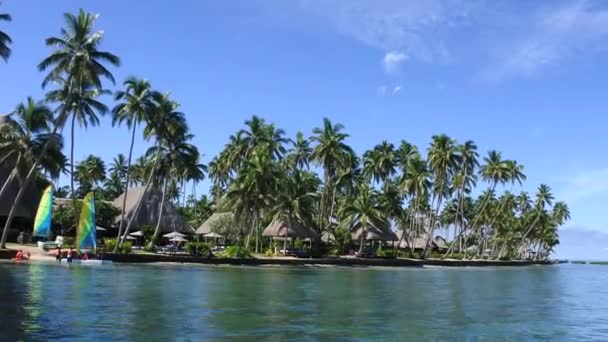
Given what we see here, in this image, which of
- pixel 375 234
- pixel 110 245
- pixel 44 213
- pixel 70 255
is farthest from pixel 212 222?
pixel 70 255

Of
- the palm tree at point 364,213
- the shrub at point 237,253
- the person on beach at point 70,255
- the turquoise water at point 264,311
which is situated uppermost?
the palm tree at point 364,213

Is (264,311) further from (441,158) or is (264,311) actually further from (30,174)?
(441,158)

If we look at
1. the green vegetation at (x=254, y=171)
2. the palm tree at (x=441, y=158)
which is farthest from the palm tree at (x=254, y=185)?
the palm tree at (x=441, y=158)

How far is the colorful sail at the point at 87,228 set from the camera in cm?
4844

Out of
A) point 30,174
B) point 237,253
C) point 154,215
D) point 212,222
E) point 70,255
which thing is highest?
point 30,174

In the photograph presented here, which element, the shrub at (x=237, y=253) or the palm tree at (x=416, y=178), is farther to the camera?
the palm tree at (x=416, y=178)

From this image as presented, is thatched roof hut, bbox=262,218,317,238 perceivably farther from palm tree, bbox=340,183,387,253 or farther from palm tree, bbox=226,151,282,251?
palm tree, bbox=340,183,387,253

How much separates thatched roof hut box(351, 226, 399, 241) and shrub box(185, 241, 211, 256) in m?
25.8

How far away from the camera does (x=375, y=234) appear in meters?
79.9

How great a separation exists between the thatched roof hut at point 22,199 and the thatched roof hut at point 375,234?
3808 cm

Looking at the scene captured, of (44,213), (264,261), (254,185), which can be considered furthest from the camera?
(254,185)

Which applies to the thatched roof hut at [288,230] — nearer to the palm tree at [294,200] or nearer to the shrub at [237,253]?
the palm tree at [294,200]

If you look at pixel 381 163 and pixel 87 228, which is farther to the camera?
pixel 381 163

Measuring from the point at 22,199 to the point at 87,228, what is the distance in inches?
716
